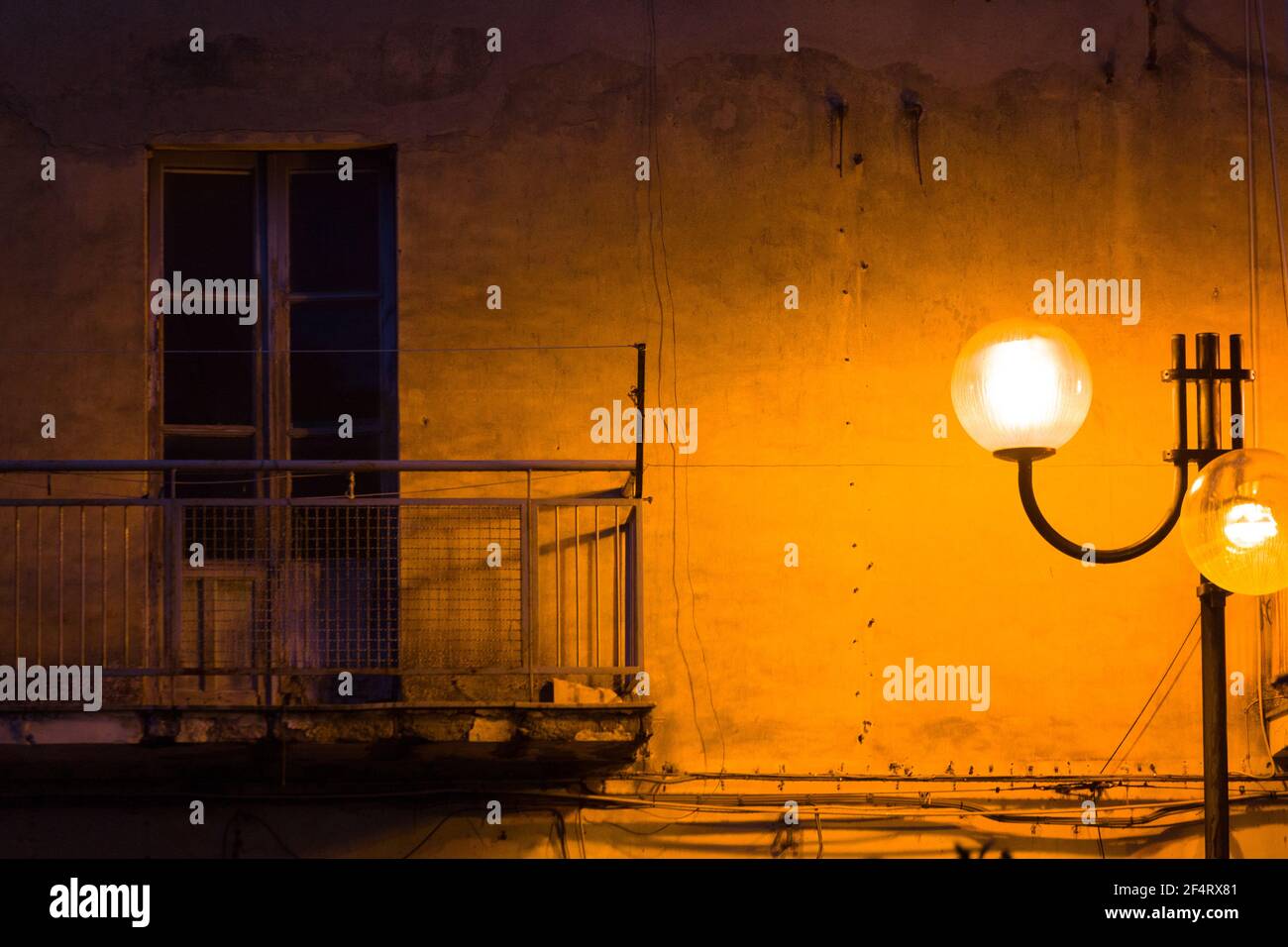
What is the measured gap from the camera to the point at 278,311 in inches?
343

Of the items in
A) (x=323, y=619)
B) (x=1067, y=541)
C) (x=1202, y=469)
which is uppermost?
(x=1202, y=469)

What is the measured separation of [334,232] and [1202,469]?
5493mm

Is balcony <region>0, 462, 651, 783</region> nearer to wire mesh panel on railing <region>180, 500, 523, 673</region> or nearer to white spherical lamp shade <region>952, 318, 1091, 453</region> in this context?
wire mesh panel on railing <region>180, 500, 523, 673</region>

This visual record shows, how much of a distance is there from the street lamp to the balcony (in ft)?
7.79

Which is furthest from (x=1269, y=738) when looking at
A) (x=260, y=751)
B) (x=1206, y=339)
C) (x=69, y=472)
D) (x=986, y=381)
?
(x=69, y=472)

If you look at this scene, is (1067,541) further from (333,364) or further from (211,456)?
(211,456)

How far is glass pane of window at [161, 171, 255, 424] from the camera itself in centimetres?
867

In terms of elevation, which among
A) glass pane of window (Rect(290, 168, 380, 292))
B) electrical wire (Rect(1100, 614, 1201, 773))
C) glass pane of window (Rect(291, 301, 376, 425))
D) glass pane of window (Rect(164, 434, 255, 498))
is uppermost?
glass pane of window (Rect(290, 168, 380, 292))

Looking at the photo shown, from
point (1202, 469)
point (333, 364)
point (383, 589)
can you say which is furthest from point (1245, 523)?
point (333, 364)

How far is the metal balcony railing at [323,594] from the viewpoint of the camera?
7863mm

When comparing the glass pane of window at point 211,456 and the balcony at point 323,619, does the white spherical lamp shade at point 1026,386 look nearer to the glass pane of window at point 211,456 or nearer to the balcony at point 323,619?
the balcony at point 323,619

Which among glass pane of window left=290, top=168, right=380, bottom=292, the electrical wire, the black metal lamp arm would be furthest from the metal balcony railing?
the electrical wire

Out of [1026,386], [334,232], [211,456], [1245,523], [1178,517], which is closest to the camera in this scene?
[1245,523]

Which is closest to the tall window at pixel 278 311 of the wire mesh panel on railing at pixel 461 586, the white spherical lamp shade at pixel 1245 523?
the wire mesh panel on railing at pixel 461 586
